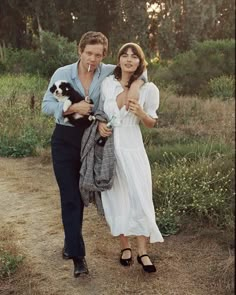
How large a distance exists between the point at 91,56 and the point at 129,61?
0.25 meters

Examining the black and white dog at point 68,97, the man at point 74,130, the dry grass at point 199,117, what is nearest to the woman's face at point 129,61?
the man at point 74,130

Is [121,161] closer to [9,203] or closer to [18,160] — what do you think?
[9,203]

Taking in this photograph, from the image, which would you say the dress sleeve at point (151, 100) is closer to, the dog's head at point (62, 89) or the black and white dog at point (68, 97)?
the black and white dog at point (68, 97)

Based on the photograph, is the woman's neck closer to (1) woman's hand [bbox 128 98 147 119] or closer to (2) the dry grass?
(1) woman's hand [bbox 128 98 147 119]

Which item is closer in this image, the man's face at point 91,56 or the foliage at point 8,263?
the man's face at point 91,56

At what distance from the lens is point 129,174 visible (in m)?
3.39

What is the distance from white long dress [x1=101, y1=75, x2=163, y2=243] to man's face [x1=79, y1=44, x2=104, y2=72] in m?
0.16

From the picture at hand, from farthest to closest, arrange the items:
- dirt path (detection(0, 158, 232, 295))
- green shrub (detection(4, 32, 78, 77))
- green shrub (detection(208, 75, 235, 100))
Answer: green shrub (detection(4, 32, 78, 77)) → green shrub (detection(208, 75, 235, 100)) → dirt path (detection(0, 158, 232, 295))

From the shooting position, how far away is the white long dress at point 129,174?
11.0ft

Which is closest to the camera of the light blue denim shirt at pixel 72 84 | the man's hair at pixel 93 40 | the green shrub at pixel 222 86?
the man's hair at pixel 93 40

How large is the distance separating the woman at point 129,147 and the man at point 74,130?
0.09 meters

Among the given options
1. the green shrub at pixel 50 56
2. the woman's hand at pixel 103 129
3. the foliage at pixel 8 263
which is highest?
the woman's hand at pixel 103 129

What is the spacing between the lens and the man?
3.28 m

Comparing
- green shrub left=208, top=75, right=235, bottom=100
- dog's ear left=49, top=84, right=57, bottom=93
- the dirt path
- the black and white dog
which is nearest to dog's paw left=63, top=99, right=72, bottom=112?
the black and white dog
